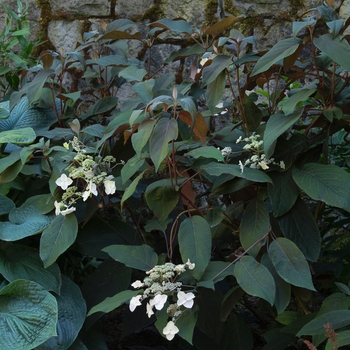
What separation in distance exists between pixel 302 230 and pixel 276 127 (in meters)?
0.26

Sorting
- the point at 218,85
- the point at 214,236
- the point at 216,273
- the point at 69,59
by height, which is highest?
the point at 218,85

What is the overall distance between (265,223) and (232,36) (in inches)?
19.2

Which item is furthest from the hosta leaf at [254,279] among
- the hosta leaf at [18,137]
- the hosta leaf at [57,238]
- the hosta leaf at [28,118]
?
the hosta leaf at [28,118]

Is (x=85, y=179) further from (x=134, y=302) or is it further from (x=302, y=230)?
Result: (x=302, y=230)

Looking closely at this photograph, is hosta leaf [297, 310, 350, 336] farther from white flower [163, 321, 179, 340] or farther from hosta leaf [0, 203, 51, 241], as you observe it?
hosta leaf [0, 203, 51, 241]

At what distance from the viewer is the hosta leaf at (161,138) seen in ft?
3.53

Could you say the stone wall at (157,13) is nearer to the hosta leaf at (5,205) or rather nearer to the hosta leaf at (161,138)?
the hosta leaf at (5,205)

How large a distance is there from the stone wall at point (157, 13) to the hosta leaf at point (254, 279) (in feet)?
4.81

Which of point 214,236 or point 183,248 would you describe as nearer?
point 183,248

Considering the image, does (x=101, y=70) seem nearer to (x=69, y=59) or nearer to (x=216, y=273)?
(x=69, y=59)

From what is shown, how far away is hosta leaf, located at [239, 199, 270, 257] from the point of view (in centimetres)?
125

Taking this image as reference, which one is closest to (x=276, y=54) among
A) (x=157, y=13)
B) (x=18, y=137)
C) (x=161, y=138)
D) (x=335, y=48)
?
(x=335, y=48)

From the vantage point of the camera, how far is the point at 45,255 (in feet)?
4.04

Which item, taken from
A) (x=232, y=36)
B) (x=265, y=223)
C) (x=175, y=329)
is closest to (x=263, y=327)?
(x=265, y=223)
